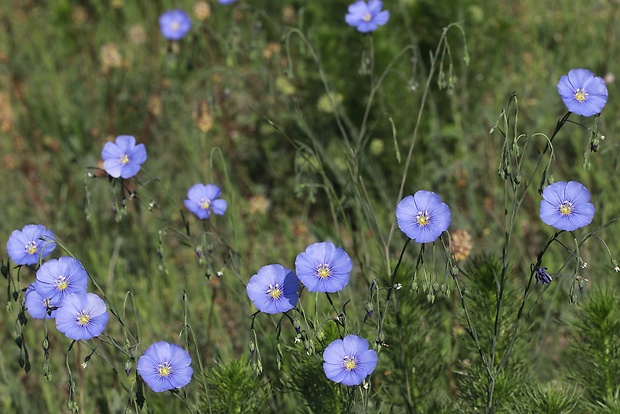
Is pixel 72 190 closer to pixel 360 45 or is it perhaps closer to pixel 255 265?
pixel 255 265

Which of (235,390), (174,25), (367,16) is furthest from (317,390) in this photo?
(174,25)

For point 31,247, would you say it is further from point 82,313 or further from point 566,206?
point 566,206

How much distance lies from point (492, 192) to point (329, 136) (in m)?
1.00

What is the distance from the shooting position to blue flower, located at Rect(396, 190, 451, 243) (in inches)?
77.8

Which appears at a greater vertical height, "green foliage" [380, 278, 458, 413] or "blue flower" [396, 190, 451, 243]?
"blue flower" [396, 190, 451, 243]

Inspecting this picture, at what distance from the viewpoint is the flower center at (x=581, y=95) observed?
82.5 inches

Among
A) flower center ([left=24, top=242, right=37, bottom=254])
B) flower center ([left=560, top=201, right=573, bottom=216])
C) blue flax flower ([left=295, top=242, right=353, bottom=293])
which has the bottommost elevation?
flower center ([left=24, top=242, right=37, bottom=254])

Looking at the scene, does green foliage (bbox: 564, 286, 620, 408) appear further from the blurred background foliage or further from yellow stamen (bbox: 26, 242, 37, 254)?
yellow stamen (bbox: 26, 242, 37, 254)

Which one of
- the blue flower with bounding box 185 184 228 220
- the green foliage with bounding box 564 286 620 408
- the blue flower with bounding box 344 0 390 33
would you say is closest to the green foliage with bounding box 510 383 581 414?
the green foliage with bounding box 564 286 620 408

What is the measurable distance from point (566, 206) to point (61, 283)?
1.36m

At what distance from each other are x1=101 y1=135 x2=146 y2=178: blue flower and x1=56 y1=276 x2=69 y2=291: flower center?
Result: 1.55 ft

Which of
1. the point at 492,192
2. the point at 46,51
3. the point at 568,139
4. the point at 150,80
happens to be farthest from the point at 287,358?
the point at 46,51

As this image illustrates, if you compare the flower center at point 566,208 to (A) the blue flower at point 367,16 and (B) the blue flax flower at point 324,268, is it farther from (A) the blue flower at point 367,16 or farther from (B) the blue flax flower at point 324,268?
(A) the blue flower at point 367,16

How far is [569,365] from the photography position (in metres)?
2.79
